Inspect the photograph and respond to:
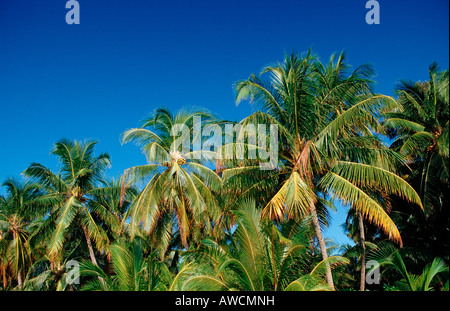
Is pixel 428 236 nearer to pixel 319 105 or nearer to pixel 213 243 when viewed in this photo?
pixel 319 105

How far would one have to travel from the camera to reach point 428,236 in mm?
14547

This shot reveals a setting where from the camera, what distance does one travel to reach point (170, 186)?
626 inches

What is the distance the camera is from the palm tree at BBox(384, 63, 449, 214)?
40.7 ft

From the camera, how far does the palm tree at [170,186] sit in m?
15.3

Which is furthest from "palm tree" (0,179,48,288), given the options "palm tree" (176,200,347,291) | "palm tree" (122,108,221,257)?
"palm tree" (176,200,347,291)

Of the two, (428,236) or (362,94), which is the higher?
(362,94)

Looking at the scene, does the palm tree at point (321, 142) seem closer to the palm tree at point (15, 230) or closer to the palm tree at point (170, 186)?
the palm tree at point (170, 186)

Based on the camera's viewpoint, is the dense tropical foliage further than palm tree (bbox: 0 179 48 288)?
No

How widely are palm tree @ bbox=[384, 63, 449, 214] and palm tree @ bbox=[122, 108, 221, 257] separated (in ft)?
25.4

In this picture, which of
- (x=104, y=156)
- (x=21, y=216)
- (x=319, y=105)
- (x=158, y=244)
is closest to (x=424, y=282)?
(x=319, y=105)

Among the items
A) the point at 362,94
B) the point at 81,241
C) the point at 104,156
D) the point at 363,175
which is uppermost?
the point at 362,94

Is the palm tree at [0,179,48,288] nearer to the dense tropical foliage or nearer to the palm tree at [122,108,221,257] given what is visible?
the dense tropical foliage

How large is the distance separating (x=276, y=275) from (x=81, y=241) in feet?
44.4
